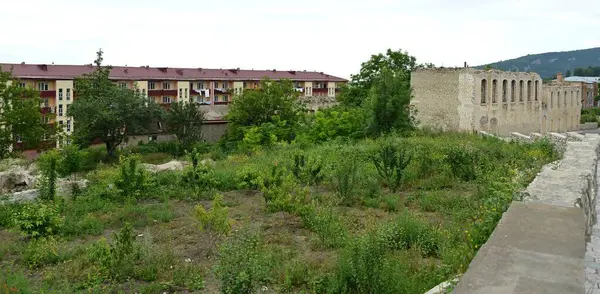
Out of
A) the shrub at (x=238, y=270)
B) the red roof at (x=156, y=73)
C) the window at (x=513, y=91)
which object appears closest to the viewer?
the shrub at (x=238, y=270)

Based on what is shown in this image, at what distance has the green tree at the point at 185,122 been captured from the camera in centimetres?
3434

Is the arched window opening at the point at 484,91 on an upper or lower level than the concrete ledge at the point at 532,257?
upper

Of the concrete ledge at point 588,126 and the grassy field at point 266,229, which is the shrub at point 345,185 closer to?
the grassy field at point 266,229

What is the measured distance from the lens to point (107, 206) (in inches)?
414

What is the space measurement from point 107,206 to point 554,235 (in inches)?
350

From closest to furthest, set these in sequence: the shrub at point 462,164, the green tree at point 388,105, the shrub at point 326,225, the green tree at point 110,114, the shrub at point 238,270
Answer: the shrub at point 238,270 → the shrub at point 326,225 → the shrub at point 462,164 → the green tree at point 388,105 → the green tree at point 110,114

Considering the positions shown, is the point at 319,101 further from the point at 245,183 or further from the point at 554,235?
the point at 554,235

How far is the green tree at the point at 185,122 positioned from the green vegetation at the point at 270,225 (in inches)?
731

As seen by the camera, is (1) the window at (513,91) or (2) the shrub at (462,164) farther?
(1) the window at (513,91)

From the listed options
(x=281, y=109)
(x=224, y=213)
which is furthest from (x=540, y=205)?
(x=281, y=109)

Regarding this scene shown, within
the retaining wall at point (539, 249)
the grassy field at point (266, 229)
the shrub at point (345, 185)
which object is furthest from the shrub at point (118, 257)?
the shrub at point (345, 185)

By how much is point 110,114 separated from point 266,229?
26.0m

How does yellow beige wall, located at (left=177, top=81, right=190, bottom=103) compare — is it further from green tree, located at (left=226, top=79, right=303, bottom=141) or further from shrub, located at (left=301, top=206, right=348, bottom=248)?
shrub, located at (left=301, top=206, right=348, bottom=248)

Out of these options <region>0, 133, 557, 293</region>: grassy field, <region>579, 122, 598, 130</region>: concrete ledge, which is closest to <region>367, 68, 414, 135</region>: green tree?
<region>0, 133, 557, 293</region>: grassy field
